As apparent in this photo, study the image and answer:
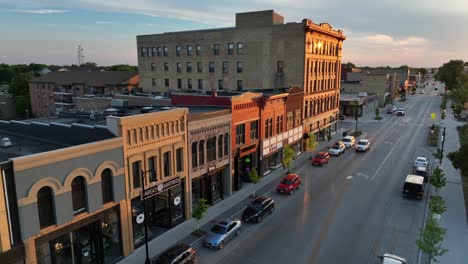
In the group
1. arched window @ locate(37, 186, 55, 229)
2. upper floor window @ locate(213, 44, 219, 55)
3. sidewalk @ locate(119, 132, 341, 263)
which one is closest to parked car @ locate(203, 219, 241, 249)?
sidewalk @ locate(119, 132, 341, 263)

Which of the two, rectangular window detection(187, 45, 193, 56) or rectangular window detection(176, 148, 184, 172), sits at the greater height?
rectangular window detection(187, 45, 193, 56)

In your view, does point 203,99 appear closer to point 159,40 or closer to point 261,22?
point 261,22

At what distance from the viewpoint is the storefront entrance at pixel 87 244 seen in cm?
1884

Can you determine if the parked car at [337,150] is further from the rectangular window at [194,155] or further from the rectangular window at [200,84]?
the rectangular window at [194,155]

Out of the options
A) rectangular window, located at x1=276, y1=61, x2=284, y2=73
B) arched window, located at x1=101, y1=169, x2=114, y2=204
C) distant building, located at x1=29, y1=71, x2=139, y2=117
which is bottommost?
arched window, located at x1=101, y1=169, x2=114, y2=204

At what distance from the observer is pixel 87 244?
21.0 metres

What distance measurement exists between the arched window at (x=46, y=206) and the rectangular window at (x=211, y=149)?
15.0 metres

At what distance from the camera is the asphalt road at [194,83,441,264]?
912 inches

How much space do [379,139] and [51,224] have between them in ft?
191

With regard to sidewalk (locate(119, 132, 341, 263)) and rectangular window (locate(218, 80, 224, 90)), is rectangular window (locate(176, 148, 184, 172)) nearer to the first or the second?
sidewalk (locate(119, 132, 341, 263))

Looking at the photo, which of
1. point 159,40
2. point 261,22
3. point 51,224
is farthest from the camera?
point 159,40

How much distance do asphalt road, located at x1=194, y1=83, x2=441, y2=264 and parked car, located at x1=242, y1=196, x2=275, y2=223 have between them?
1.70ft

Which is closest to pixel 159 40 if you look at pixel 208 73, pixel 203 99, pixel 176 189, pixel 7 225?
pixel 208 73

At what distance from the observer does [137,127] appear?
23469mm
